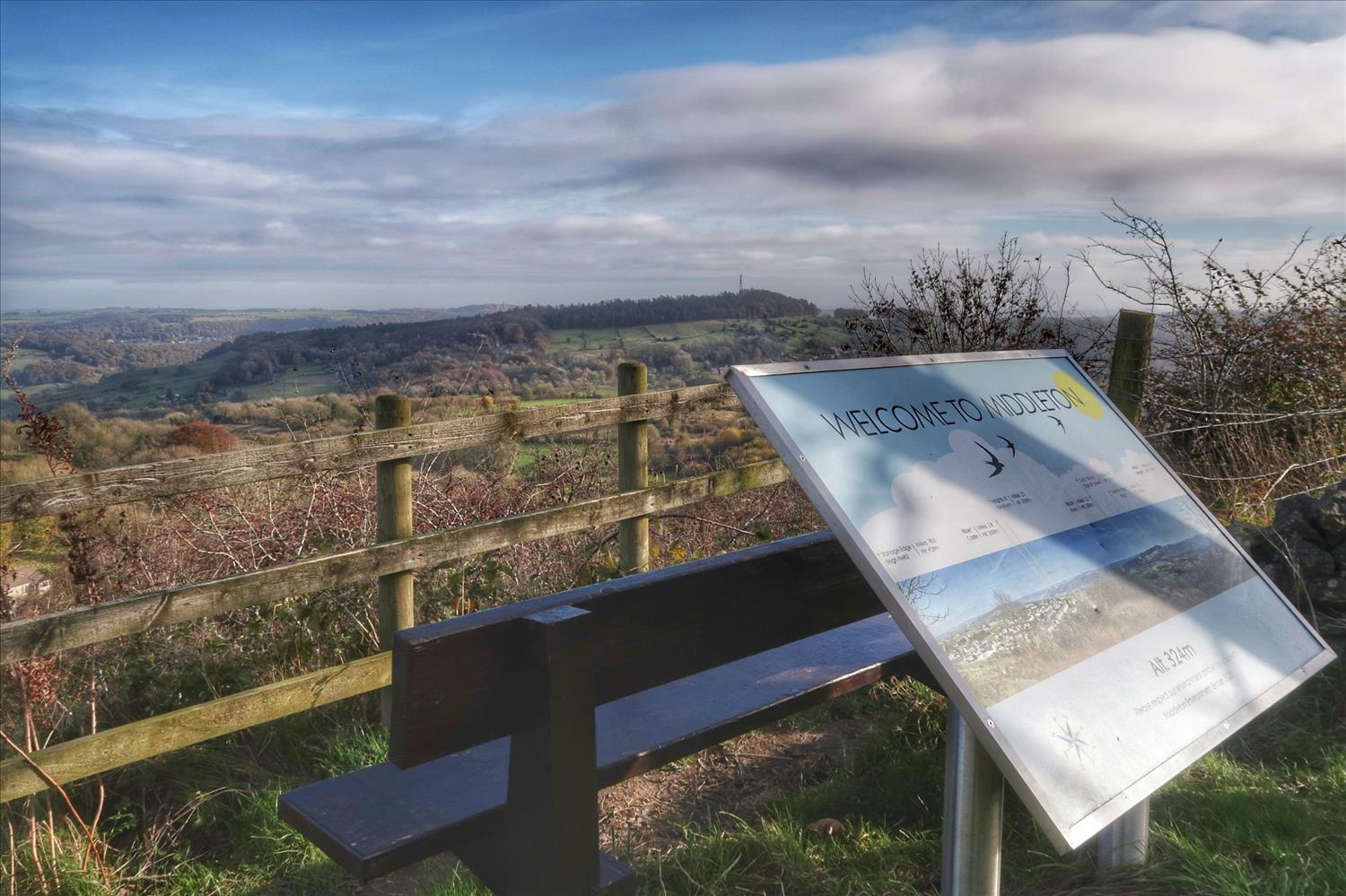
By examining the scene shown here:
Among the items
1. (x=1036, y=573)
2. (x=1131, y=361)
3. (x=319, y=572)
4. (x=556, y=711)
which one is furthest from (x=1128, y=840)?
(x=1131, y=361)

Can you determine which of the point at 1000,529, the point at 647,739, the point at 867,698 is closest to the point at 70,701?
the point at 647,739

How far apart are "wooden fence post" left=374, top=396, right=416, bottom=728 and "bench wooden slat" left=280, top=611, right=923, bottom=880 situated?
1685 millimetres

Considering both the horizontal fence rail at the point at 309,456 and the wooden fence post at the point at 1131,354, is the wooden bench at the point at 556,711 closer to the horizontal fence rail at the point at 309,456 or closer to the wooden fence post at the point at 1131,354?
the horizontal fence rail at the point at 309,456

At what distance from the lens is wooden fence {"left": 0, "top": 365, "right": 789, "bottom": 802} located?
2982 mm

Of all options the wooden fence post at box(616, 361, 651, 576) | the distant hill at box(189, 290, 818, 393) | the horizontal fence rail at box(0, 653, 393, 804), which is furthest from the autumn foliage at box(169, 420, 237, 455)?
the horizontal fence rail at box(0, 653, 393, 804)

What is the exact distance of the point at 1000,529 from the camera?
6.72 feet

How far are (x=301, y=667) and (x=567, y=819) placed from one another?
2.79 m

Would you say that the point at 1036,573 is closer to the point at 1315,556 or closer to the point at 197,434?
the point at 1315,556

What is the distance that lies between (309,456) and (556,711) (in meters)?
2.13

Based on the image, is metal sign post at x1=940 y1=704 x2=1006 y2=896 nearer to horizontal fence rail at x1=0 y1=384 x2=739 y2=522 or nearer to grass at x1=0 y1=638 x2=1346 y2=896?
grass at x1=0 y1=638 x2=1346 y2=896

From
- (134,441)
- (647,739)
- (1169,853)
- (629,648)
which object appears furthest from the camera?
(134,441)

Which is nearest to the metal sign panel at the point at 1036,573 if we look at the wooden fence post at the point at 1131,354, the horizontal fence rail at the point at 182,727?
the horizontal fence rail at the point at 182,727

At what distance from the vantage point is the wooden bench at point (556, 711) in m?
1.74

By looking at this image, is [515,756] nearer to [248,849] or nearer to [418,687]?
[418,687]
